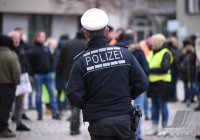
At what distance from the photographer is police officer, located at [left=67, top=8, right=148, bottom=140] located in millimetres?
5680

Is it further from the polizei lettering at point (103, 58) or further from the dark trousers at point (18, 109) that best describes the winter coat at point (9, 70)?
the polizei lettering at point (103, 58)

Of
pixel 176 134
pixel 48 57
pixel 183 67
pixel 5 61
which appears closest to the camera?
pixel 176 134

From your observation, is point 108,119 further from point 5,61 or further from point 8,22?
point 8,22

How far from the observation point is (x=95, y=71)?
226 inches

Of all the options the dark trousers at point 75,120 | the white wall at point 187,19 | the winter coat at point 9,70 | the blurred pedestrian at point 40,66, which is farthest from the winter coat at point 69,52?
the white wall at point 187,19

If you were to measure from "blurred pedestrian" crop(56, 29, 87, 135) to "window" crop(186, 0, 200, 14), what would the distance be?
28.8 m

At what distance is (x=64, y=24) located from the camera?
38.0 meters

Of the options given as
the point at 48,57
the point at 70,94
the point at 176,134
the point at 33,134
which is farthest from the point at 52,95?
the point at 70,94

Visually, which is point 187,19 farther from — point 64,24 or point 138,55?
point 138,55

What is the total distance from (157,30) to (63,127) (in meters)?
30.4

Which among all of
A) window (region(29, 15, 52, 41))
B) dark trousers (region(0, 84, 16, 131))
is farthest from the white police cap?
window (region(29, 15, 52, 41))

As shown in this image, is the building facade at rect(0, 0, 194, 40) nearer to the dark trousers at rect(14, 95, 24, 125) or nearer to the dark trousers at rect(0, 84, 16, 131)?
the dark trousers at rect(14, 95, 24, 125)

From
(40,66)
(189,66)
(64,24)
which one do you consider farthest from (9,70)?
(64,24)

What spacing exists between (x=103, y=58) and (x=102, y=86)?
281 mm
